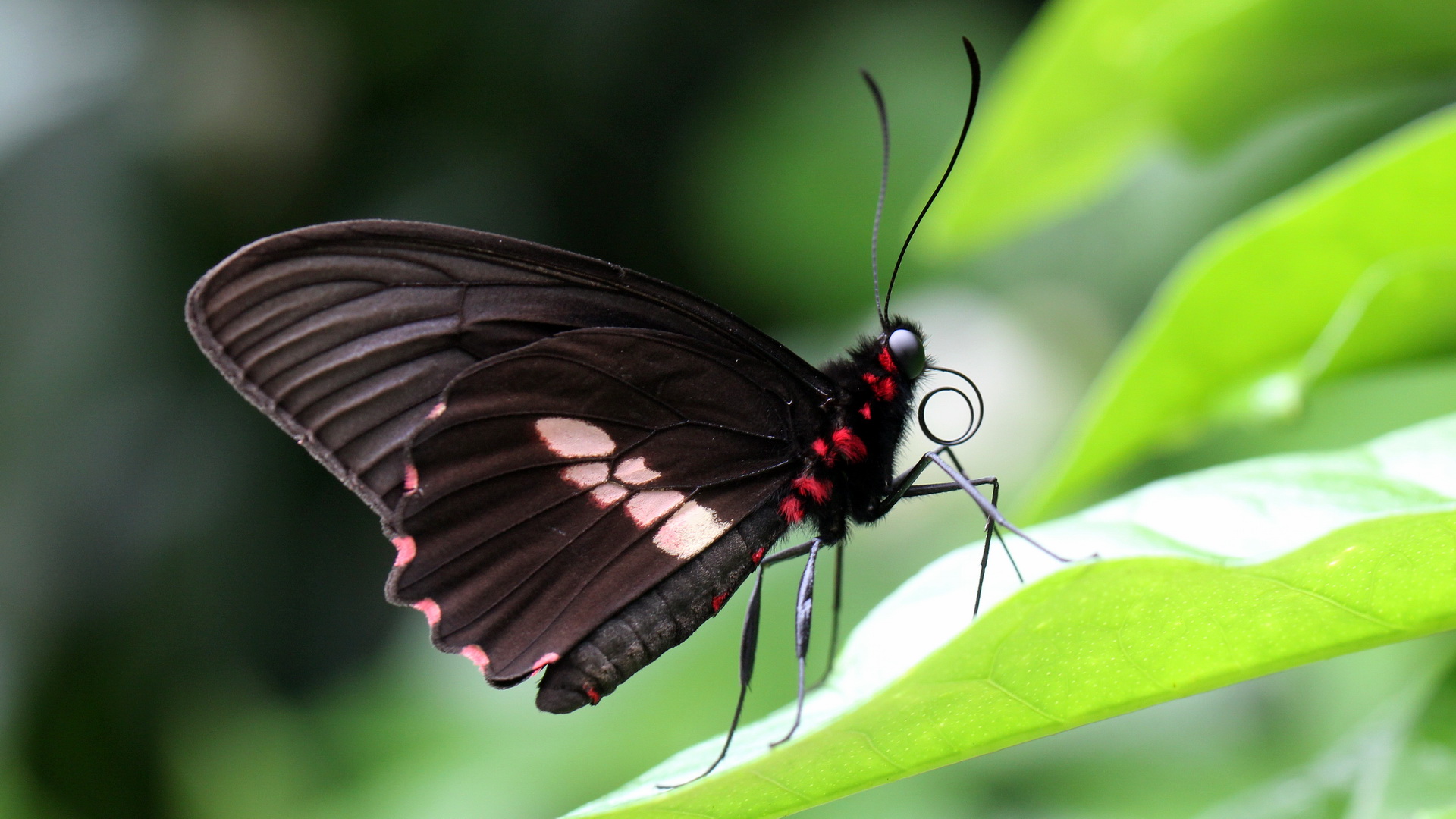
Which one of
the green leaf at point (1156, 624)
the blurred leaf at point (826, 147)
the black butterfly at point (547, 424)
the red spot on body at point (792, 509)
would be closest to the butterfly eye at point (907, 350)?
the black butterfly at point (547, 424)

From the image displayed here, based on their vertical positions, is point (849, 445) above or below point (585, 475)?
above

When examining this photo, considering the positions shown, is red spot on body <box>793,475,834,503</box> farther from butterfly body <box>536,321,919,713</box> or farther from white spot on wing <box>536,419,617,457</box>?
white spot on wing <box>536,419,617,457</box>

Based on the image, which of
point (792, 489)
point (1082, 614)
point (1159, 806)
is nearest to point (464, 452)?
point (792, 489)

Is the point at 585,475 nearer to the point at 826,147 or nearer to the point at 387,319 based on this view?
the point at 387,319

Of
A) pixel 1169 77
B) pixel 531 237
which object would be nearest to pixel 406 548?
pixel 1169 77

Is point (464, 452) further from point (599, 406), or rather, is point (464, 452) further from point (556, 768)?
point (556, 768)

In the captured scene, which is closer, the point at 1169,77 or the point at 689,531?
the point at 689,531
